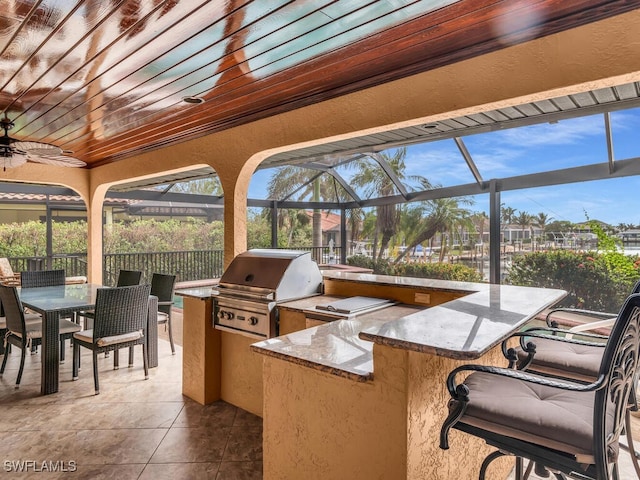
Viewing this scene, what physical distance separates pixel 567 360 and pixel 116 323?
3322 mm

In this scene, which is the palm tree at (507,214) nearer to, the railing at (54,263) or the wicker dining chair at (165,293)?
the wicker dining chair at (165,293)

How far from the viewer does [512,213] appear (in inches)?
198

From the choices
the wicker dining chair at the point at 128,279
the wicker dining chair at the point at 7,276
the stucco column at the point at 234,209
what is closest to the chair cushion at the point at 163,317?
the wicker dining chair at the point at 128,279

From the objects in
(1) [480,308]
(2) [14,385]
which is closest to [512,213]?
(1) [480,308]

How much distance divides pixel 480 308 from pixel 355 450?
2.67 ft

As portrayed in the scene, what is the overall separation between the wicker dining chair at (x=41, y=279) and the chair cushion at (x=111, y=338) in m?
1.66

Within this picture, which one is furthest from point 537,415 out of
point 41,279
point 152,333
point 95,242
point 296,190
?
point 296,190

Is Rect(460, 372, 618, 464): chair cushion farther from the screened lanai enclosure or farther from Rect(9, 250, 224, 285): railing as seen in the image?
Rect(9, 250, 224, 285): railing

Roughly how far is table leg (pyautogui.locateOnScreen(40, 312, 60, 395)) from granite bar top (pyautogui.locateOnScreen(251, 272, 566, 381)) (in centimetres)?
259

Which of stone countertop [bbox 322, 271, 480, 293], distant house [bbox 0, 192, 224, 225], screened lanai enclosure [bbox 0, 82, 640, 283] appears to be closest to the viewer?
stone countertop [bbox 322, 271, 480, 293]

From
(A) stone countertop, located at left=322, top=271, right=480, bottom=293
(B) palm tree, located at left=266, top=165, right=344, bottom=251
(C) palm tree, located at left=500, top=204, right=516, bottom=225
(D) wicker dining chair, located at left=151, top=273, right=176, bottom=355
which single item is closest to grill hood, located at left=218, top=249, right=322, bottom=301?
(A) stone countertop, located at left=322, top=271, right=480, bottom=293

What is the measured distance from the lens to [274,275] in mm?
2701

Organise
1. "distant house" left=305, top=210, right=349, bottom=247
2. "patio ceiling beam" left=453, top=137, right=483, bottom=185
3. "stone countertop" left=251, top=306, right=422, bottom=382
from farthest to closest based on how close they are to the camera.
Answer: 1. "distant house" left=305, top=210, right=349, bottom=247
2. "patio ceiling beam" left=453, top=137, right=483, bottom=185
3. "stone countertop" left=251, top=306, right=422, bottom=382

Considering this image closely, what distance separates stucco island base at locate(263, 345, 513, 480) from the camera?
1.31 m
